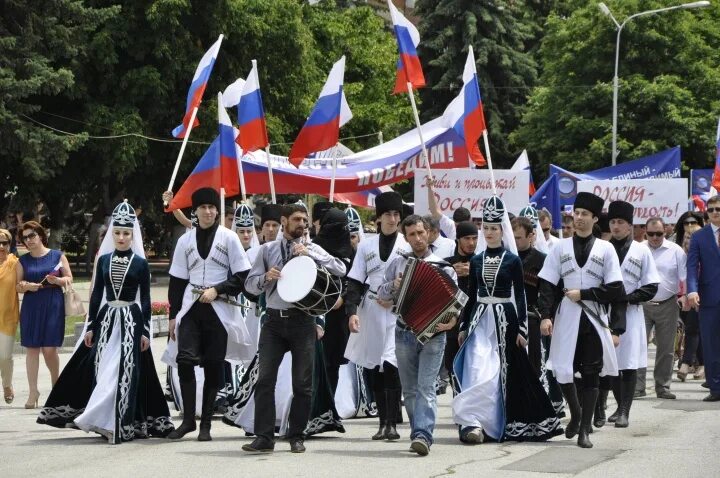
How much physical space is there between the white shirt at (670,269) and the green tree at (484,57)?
4203cm

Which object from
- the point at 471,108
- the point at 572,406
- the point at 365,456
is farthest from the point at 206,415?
the point at 471,108

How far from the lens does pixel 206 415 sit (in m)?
11.3

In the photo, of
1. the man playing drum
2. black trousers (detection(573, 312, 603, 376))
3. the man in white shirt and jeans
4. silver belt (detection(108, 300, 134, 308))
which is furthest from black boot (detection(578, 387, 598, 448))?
the man in white shirt and jeans

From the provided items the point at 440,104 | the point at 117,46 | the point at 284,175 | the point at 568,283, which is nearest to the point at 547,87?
the point at 440,104

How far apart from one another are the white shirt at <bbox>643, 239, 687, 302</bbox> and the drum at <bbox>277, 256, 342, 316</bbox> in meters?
6.53

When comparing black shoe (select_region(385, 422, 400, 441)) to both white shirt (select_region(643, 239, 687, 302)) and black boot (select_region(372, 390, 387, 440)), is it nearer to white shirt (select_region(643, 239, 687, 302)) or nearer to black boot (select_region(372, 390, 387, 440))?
black boot (select_region(372, 390, 387, 440))

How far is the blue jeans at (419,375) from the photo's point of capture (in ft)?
34.4

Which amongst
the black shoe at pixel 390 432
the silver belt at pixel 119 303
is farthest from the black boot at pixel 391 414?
the silver belt at pixel 119 303

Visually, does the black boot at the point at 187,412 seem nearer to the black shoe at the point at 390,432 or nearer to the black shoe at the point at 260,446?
the black shoe at the point at 260,446

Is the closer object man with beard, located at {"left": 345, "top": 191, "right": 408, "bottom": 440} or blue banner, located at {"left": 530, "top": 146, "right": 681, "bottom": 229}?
man with beard, located at {"left": 345, "top": 191, "right": 408, "bottom": 440}

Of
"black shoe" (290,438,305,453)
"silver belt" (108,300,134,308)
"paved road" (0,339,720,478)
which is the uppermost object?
"silver belt" (108,300,134,308)

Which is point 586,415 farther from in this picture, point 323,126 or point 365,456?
point 323,126

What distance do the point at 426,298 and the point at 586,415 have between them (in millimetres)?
1694

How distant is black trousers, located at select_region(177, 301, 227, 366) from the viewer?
11422mm
